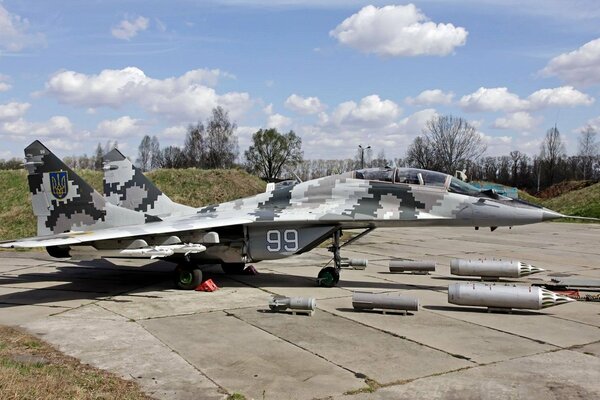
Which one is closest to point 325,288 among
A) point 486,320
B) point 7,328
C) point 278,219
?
point 278,219

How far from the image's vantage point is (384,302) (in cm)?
945

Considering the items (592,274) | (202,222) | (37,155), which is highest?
(37,155)

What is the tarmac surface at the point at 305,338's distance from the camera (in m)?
5.98

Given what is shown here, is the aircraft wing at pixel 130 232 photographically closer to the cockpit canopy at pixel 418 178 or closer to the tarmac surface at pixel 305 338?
the tarmac surface at pixel 305 338

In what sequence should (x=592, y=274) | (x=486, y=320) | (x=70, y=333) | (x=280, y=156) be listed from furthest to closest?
Answer: 1. (x=280, y=156)
2. (x=592, y=274)
3. (x=486, y=320)
4. (x=70, y=333)

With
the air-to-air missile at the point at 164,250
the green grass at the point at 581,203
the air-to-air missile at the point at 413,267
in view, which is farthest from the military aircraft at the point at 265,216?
the green grass at the point at 581,203

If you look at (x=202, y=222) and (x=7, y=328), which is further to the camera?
(x=202, y=222)

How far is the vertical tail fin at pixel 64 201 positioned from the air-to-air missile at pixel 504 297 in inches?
311

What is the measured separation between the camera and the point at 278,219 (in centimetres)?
1171

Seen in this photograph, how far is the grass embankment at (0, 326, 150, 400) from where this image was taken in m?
5.18

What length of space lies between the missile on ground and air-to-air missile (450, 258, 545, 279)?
17.5 ft

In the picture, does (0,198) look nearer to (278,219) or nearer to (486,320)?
(278,219)

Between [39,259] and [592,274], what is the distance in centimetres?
1830

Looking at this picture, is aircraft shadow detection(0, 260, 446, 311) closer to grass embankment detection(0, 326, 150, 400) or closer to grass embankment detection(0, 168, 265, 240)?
grass embankment detection(0, 326, 150, 400)
